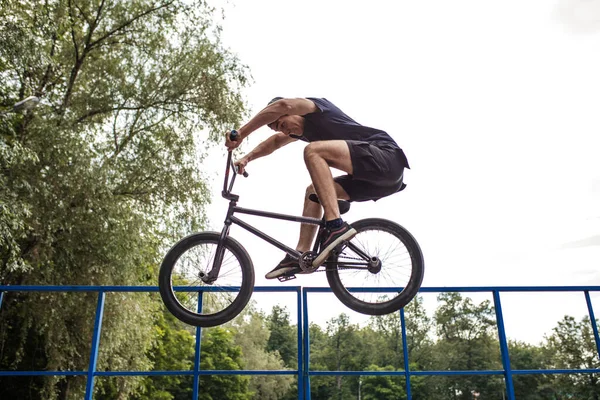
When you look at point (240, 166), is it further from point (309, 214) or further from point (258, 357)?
point (258, 357)

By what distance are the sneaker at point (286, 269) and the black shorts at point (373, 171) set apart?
62cm

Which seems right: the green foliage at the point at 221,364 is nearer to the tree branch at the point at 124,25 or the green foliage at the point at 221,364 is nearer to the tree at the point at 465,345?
the tree at the point at 465,345

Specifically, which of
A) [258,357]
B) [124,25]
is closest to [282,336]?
[258,357]

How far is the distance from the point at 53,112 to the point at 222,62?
170 inches

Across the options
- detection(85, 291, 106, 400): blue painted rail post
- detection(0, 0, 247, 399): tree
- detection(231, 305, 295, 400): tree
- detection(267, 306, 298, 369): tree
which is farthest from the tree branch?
detection(267, 306, 298, 369): tree

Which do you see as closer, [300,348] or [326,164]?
[326,164]

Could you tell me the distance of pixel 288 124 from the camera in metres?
3.20

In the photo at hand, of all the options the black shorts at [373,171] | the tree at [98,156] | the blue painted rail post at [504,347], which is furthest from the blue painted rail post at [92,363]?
the tree at [98,156]

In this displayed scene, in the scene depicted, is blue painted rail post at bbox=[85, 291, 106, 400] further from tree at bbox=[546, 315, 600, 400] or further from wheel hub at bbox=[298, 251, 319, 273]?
tree at bbox=[546, 315, 600, 400]

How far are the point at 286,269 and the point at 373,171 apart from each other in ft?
2.71

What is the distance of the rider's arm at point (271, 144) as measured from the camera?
3455 mm

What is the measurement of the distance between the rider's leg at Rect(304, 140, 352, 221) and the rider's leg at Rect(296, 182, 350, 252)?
20 centimetres

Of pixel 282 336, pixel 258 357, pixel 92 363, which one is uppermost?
pixel 282 336

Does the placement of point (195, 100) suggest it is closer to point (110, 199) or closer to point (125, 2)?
point (125, 2)
